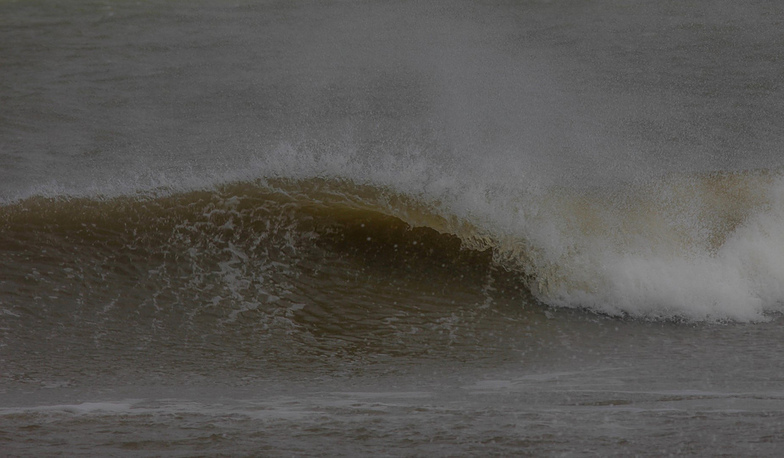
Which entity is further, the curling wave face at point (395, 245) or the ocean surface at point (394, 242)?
the curling wave face at point (395, 245)

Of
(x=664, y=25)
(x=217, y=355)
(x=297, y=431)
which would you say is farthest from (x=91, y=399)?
(x=664, y=25)

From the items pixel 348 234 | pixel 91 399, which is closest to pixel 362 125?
pixel 348 234

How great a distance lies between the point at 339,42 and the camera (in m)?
10.9

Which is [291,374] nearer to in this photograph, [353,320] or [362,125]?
[353,320]

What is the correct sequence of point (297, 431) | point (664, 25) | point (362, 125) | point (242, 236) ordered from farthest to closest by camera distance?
point (664, 25) < point (362, 125) < point (242, 236) < point (297, 431)

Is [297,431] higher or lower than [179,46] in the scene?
lower

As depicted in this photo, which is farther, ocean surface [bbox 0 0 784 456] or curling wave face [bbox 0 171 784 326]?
curling wave face [bbox 0 171 784 326]

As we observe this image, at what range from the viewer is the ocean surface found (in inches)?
145

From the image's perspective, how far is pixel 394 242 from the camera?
6266 mm

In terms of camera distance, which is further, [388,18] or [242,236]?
[388,18]

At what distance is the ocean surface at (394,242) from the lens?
3.69m

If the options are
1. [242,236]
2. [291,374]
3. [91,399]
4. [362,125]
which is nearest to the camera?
[91,399]

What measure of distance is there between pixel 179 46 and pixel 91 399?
25.9 ft

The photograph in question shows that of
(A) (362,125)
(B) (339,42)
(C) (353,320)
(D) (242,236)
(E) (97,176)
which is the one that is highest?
(B) (339,42)
